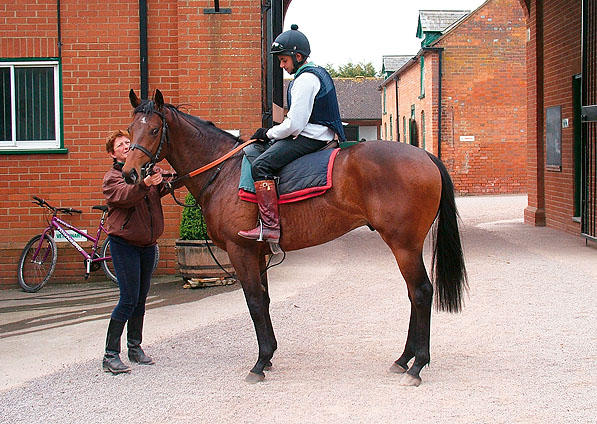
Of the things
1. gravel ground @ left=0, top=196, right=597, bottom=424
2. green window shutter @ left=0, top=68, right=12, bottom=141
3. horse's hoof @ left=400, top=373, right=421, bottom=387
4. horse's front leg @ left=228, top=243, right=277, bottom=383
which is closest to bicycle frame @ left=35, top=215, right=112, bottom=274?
green window shutter @ left=0, top=68, right=12, bottom=141

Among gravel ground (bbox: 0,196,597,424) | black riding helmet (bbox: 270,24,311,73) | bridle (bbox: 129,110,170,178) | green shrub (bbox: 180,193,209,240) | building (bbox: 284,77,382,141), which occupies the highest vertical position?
building (bbox: 284,77,382,141)

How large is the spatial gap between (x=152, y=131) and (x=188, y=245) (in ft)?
12.9

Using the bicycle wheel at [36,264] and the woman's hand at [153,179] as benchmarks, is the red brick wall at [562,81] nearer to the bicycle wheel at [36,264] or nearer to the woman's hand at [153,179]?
the bicycle wheel at [36,264]

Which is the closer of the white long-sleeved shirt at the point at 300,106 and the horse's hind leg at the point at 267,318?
the white long-sleeved shirt at the point at 300,106

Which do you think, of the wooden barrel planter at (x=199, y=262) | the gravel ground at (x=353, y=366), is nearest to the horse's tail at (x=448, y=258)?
the gravel ground at (x=353, y=366)

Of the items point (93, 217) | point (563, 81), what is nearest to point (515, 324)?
point (93, 217)

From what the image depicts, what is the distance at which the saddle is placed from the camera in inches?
231

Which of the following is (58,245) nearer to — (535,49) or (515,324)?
(515,324)

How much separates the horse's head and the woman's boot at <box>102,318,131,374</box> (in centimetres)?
129

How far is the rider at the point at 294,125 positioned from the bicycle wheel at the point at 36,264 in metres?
5.51

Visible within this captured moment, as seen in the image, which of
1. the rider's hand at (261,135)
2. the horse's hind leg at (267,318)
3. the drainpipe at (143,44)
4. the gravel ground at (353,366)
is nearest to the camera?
the gravel ground at (353,366)

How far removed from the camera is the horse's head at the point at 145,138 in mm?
5742

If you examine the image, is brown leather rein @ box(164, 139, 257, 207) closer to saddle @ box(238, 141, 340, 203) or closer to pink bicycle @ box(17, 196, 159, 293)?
saddle @ box(238, 141, 340, 203)

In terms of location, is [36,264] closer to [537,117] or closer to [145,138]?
[145,138]
